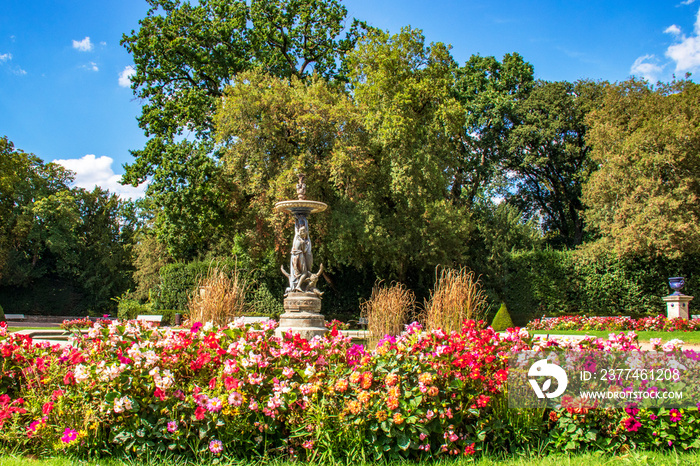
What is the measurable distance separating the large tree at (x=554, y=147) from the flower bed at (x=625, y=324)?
7.17m

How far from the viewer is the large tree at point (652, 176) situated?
13.9m

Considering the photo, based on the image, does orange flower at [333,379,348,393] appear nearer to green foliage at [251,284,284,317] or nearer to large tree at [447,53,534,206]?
green foliage at [251,284,284,317]

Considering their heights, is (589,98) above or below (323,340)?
above

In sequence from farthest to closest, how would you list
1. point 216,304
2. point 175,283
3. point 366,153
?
point 175,283
point 366,153
point 216,304

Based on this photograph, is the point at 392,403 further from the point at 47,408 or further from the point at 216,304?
the point at 216,304

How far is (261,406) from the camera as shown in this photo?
277 centimetres

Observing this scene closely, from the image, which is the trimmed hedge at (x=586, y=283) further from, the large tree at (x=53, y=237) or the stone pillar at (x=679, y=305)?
the large tree at (x=53, y=237)

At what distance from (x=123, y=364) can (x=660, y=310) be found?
16.5 m

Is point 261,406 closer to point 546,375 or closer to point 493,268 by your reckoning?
point 546,375

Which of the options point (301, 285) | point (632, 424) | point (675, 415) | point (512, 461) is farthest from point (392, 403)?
point (301, 285)

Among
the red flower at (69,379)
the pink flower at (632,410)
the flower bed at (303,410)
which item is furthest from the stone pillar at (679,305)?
the red flower at (69,379)

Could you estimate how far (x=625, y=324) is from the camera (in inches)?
454

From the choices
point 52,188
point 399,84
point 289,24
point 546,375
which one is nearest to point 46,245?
point 52,188

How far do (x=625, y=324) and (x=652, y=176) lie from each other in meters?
5.75
